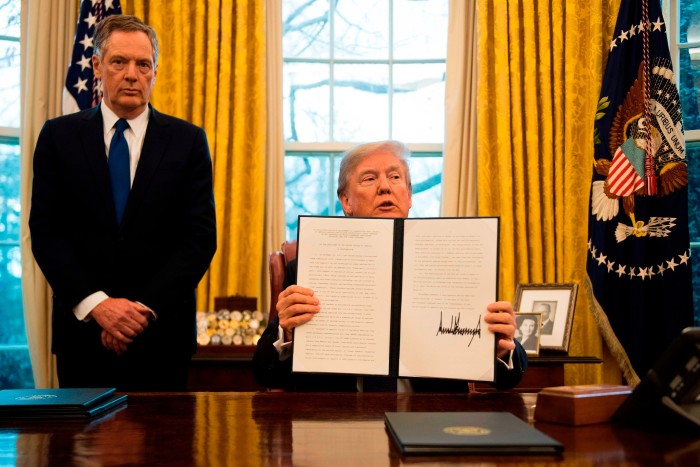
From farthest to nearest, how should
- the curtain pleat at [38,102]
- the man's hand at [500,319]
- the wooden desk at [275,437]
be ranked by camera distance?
the curtain pleat at [38,102] < the man's hand at [500,319] < the wooden desk at [275,437]

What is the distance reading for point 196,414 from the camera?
1.44 m

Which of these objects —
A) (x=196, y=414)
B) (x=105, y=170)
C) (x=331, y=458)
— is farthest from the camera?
(x=105, y=170)

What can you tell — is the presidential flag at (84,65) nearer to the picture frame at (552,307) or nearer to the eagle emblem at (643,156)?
the picture frame at (552,307)

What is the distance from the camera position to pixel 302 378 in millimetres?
2053

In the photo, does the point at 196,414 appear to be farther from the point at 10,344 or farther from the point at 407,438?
the point at 10,344

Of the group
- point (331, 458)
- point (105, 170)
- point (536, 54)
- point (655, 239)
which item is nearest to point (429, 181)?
point (536, 54)

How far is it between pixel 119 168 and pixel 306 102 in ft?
7.54

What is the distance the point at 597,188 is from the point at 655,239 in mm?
384

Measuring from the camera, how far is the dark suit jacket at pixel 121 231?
94.2 inches

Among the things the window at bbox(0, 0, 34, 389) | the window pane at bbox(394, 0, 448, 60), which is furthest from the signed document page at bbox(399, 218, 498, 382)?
the window at bbox(0, 0, 34, 389)

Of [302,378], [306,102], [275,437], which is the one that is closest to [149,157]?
[302,378]

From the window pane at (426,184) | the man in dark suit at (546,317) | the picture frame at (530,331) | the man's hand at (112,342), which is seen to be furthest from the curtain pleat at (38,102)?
the man in dark suit at (546,317)

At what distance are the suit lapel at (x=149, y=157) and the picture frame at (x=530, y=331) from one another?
1826 mm
